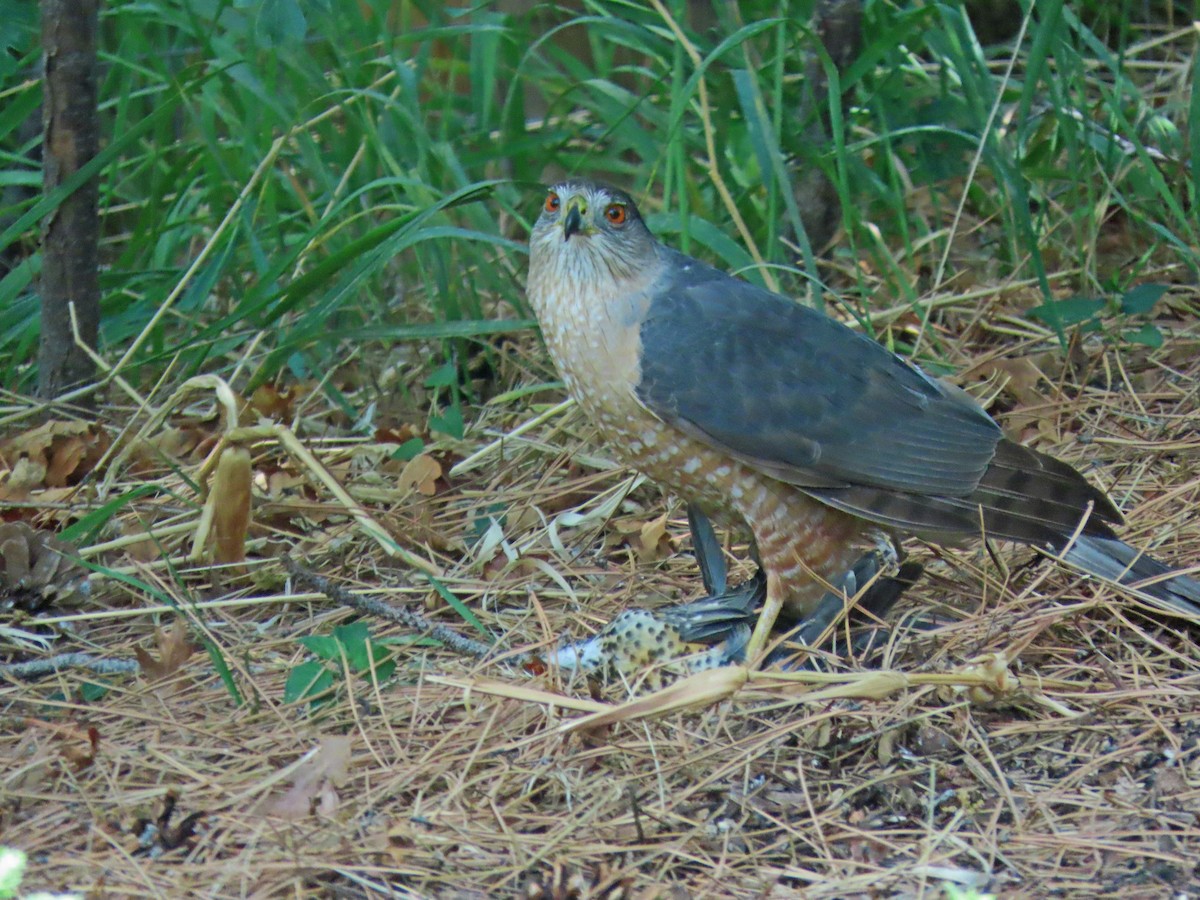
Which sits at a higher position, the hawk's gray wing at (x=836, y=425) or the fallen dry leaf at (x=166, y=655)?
the hawk's gray wing at (x=836, y=425)

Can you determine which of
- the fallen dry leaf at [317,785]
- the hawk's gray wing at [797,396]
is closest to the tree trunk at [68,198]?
the hawk's gray wing at [797,396]

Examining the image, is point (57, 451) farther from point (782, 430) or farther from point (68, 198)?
point (782, 430)

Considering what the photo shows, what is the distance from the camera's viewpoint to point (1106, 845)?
2.43 meters

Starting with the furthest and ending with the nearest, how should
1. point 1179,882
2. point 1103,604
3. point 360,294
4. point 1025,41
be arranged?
point 1025,41 < point 360,294 < point 1103,604 < point 1179,882

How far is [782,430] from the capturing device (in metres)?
Result: 3.26

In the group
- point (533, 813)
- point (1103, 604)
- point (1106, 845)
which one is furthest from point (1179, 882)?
point (533, 813)

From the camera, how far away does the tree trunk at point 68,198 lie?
3.84 meters

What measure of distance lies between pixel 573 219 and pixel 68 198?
65.3 inches

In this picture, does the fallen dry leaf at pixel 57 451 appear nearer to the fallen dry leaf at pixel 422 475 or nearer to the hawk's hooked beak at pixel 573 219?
the fallen dry leaf at pixel 422 475

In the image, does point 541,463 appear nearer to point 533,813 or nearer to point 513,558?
point 513,558

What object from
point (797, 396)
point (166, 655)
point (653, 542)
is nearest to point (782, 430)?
point (797, 396)

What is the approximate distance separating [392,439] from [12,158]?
62.7 inches

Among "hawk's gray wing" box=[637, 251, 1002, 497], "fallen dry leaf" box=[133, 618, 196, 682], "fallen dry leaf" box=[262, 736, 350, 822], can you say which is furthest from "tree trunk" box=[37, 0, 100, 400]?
"fallen dry leaf" box=[262, 736, 350, 822]

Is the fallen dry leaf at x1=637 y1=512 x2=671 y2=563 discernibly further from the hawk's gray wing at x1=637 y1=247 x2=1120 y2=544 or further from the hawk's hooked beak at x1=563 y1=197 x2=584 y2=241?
the hawk's hooked beak at x1=563 y1=197 x2=584 y2=241
